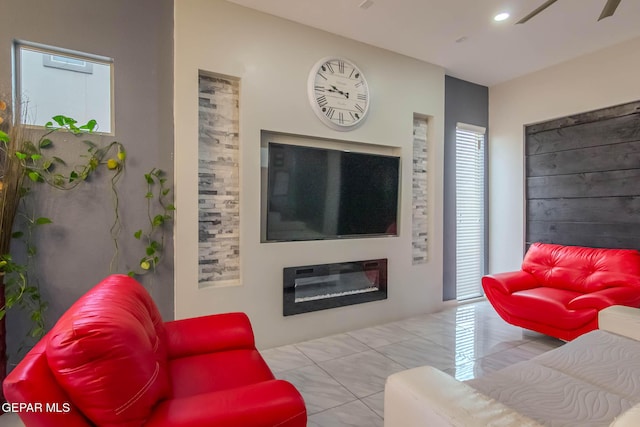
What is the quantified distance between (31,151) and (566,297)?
14.3 feet

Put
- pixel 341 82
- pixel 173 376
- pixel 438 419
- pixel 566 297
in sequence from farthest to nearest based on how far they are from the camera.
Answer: pixel 341 82
pixel 566 297
pixel 173 376
pixel 438 419

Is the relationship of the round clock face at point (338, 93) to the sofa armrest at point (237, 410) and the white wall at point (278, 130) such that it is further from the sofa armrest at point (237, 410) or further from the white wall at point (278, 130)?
the sofa armrest at point (237, 410)

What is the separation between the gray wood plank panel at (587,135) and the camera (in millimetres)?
3266

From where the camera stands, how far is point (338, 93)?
3215 mm

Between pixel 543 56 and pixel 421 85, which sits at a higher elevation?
pixel 543 56

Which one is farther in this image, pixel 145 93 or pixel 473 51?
pixel 473 51

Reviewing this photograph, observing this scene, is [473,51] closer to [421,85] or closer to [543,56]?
[421,85]

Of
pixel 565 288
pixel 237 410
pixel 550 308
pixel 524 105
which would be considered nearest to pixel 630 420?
pixel 237 410

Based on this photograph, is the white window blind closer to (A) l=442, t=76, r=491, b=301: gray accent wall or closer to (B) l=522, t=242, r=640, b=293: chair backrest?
(A) l=442, t=76, r=491, b=301: gray accent wall

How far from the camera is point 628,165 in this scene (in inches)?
128

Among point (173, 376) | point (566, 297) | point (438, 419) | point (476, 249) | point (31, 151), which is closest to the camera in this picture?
point (438, 419)

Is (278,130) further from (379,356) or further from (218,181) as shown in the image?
(379,356)

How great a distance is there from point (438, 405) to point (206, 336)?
134 centimetres

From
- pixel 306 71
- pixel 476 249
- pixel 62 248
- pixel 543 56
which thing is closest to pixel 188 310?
pixel 62 248
